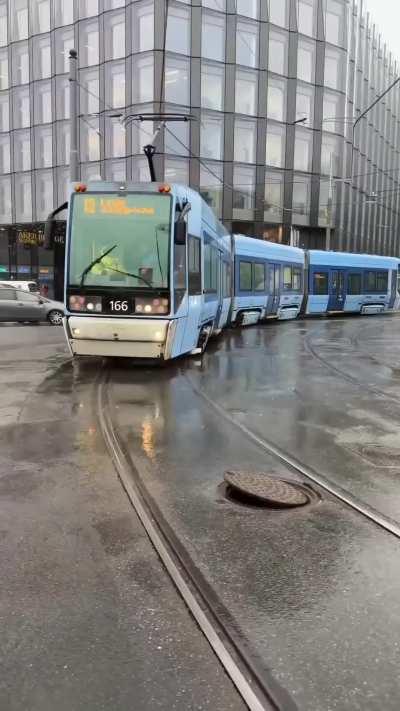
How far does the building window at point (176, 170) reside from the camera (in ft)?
114

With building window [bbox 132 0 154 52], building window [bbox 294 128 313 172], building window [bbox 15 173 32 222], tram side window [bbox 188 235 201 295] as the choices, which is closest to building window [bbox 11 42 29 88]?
building window [bbox 15 173 32 222]

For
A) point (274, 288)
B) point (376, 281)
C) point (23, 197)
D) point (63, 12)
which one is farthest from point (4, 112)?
point (376, 281)

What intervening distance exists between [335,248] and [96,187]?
32.8 metres

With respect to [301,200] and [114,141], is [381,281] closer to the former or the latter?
[301,200]

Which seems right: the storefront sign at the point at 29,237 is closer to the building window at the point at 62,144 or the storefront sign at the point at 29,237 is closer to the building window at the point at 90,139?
the building window at the point at 62,144

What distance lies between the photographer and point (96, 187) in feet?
33.6

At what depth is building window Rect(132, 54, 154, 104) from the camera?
3381 cm

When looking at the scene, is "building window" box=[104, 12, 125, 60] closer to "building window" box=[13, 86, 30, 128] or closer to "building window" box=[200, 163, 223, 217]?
"building window" box=[13, 86, 30, 128]

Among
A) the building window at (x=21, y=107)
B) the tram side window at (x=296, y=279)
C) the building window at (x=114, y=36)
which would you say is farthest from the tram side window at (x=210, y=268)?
the building window at (x=21, y=107)

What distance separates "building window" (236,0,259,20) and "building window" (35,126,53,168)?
13636 mm

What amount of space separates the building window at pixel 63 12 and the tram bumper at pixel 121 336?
34.0 m

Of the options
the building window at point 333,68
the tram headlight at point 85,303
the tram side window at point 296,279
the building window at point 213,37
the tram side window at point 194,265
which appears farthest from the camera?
the building window at point 333,68

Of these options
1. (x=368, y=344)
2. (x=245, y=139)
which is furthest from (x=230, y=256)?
(x=245, y=139)

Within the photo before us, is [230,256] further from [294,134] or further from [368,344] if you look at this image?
[294,134]
